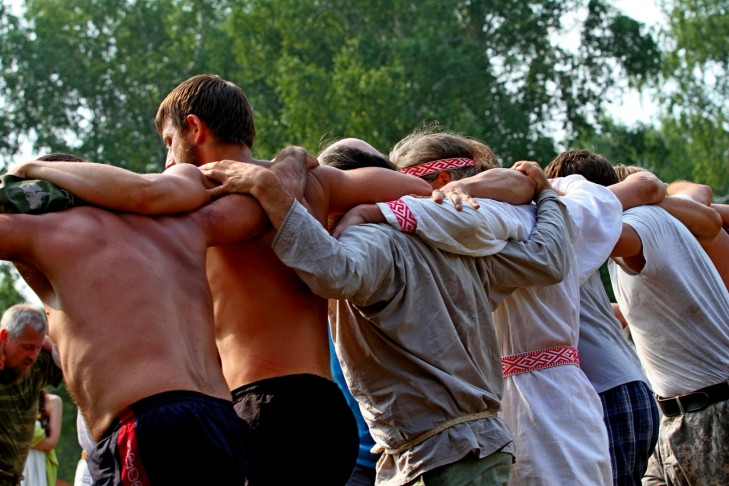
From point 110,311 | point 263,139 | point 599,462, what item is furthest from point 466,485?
point 263,139

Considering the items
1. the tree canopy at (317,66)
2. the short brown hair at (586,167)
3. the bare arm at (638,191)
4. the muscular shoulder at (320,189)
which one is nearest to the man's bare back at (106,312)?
the muscular shoulder at (320,189)

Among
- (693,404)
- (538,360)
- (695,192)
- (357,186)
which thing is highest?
(357,186)

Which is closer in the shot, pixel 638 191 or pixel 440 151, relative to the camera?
pixel 440 151

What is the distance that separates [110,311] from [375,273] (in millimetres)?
898

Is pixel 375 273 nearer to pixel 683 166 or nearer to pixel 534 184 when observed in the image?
pixel 534 184

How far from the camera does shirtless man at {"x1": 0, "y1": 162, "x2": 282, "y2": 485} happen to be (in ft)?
9.07

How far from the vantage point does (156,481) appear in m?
2.76

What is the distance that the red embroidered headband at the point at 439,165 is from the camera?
4207 millimetres

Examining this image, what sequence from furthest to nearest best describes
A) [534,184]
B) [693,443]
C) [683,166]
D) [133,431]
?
[683,166]
[693,443]
[534,184]
[133,431]

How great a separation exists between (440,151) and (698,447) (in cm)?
208

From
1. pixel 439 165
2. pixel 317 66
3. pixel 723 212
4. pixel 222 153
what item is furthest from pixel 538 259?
pixel 317 66

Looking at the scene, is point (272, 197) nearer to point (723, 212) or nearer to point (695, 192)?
point (695, 192)

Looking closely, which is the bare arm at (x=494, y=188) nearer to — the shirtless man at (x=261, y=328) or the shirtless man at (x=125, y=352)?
the shirtless man at (x=261, y=328)

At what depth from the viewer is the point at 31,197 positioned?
2.84 meters
